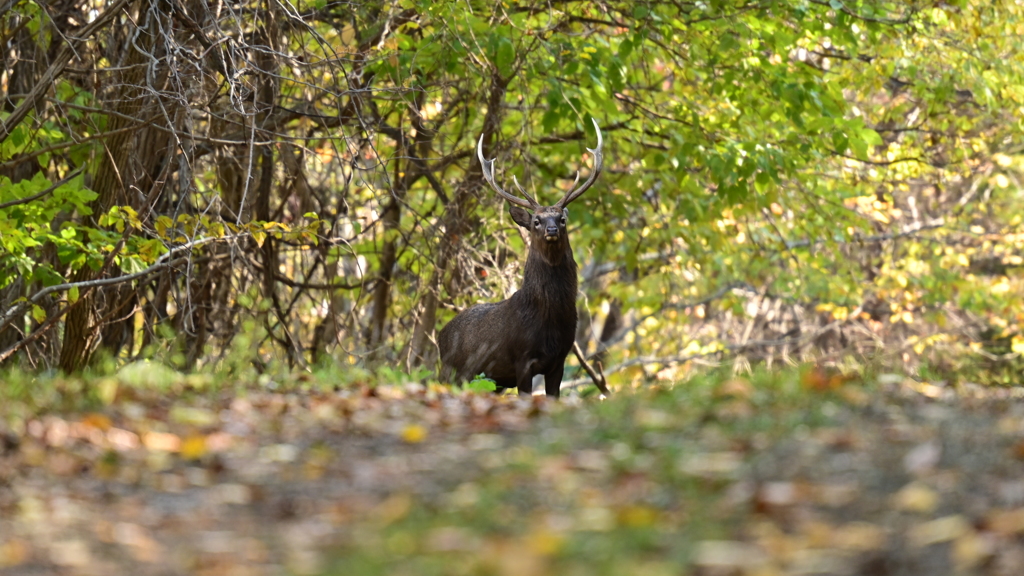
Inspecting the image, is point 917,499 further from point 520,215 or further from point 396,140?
point 396,140

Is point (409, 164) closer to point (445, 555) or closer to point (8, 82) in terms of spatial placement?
point (8, 82)

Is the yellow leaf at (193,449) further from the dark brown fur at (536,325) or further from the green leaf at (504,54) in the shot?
the green leaf at (504,54)

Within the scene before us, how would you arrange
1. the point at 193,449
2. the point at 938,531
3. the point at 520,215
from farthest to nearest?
the point at 520,215, the point at 193,449, the point at 938,531

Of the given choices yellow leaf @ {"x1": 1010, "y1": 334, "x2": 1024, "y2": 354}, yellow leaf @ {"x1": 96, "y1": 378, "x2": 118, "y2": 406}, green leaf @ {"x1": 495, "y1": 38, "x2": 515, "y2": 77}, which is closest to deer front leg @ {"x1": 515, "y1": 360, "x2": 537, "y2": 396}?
green leaf @ {"x1": 495, "y1": 38, "x2": 515, "y2": 77}

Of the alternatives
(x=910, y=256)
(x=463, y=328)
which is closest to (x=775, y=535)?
(x=463, y=328)

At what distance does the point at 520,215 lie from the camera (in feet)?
34.0

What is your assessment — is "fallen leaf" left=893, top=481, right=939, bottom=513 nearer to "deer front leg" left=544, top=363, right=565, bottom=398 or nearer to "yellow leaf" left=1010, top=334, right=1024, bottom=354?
"deer front leg" left=544, top=363, right=565, bottom=398

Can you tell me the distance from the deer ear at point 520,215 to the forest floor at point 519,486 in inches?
186

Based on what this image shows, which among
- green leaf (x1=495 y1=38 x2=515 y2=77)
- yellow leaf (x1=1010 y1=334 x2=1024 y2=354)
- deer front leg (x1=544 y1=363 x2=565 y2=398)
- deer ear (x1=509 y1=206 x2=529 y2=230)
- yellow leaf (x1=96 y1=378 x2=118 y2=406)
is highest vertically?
green leaf (x1=495 y1=38 x2=515 y2=77)

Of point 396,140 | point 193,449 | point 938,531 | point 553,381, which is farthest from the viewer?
point 396,140

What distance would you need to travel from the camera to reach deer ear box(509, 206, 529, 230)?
10.3 metres

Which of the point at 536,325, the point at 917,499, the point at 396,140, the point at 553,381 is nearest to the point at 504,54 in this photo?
the point at 396,140

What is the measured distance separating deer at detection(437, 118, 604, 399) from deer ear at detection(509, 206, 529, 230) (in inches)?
7.5

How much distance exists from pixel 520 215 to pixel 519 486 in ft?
20.7
